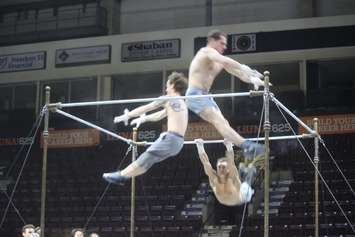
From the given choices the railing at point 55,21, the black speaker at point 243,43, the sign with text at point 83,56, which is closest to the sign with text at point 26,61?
the sign with text at point 83,56

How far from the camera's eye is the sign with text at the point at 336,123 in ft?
54.4

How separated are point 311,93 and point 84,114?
6.75m

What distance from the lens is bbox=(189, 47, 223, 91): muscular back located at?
6.97 m

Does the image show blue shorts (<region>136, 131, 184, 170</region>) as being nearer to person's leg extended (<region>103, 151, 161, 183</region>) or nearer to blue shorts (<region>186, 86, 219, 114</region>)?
person's leg extended (<region>103, 151, 161, 183</region>)

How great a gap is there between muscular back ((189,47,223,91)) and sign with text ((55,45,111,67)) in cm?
1356

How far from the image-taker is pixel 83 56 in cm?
2067

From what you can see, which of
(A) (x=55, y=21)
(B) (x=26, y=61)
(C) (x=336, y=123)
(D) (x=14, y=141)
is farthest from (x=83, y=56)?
(C) (x=336, y=123)

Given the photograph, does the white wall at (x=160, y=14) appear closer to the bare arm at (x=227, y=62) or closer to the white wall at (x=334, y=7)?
Answer: the white wall at (x=334, y=7)

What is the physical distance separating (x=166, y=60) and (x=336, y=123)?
5.62 metres

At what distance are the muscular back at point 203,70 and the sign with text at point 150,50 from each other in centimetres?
1249

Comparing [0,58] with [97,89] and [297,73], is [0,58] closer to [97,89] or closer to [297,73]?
[97,89]

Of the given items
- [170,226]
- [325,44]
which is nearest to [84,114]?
[170,226]

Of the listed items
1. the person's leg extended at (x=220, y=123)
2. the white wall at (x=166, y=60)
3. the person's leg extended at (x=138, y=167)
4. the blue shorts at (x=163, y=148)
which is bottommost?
the person's leg extended at (x=138, y=167)

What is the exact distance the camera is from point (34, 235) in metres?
9.37
